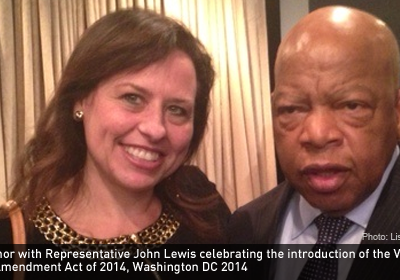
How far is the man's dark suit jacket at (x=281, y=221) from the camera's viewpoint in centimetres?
78

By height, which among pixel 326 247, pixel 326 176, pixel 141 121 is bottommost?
pixel 326 247

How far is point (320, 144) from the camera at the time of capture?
786 mm

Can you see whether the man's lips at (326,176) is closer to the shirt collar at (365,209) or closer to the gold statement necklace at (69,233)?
the shirt collar at (365,209)

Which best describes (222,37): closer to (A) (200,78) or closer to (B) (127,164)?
(A) (200,78)

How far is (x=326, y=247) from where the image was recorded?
0.86 metres

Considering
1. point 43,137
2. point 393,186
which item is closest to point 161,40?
point 43,137

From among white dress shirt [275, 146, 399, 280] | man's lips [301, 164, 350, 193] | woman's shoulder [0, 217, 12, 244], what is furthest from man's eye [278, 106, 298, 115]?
woman's shoulder [0, 217, 12, 244]

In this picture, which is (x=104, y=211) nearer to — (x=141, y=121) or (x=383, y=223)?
(x=141, y=121)

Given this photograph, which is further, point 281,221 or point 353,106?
point 281,221

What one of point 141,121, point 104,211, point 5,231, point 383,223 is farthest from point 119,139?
point 383,223

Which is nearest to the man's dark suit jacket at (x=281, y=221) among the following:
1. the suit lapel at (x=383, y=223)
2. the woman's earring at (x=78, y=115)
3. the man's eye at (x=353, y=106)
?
the suit lapel at (x=383, y=223)

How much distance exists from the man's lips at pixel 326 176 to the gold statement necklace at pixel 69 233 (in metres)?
0.32

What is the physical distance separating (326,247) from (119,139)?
0.46 m

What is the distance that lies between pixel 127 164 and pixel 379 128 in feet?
1.59
